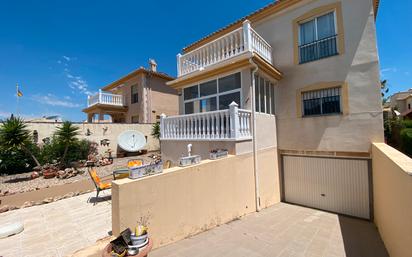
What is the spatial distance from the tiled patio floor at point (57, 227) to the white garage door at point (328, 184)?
7.74 m

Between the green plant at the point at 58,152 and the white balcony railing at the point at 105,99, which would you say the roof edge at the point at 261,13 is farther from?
the white balcony railing at the point at 105,99

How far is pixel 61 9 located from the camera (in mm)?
9625

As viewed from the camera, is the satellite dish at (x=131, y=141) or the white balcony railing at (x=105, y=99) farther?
the white balcony railing at (x=105, y=99)

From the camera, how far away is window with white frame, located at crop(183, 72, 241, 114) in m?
7.29

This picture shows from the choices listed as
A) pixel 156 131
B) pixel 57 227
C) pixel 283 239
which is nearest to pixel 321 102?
pixel 283 239

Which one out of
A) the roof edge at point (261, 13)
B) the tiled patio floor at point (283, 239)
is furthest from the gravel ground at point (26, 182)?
the roof edge at point (261, 13)

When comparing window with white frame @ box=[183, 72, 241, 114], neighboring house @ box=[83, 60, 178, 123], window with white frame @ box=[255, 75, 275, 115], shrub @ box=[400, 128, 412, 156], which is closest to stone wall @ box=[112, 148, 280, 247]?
window with white frame @ box=[255, 75, 275, 115]

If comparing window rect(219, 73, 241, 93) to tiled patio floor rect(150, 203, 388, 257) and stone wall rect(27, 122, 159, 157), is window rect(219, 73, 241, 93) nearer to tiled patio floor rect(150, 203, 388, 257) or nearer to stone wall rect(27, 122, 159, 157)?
tiled patio floor rect(150, 203, 388, 257)

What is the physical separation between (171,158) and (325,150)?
6716mm

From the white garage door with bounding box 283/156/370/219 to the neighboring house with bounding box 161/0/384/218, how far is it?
0.12ft

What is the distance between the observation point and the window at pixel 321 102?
24.1ft

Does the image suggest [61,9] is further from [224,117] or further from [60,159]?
[224,117]

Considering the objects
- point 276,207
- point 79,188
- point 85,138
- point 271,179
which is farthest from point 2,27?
point 276,207

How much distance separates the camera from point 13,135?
32.2 feet
